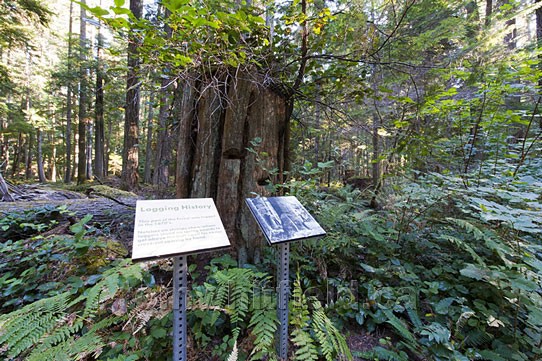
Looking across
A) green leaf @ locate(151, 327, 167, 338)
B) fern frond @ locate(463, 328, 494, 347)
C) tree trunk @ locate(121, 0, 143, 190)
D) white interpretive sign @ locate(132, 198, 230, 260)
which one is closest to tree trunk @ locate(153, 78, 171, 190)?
tree trunk @ locate(121, 0, 143, 190)

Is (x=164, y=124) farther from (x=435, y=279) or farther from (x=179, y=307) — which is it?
(x=435, y=279)

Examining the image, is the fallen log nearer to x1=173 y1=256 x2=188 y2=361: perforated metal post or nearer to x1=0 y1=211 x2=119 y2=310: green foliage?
x1=0 y1=211 x2=119 y2=310: green foliage

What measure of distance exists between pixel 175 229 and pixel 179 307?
0.46 meters

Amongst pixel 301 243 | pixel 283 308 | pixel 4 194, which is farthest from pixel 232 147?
pixel 4 194

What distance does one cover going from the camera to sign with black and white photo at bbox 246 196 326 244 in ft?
5.19

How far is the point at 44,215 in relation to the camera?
383 centimetres

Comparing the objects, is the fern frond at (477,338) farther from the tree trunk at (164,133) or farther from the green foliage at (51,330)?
the tree trunk at (164,133)

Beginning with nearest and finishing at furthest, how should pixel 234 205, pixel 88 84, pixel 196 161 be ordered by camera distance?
pixel 234 205 → pixel 196 161 → pixel 88 84

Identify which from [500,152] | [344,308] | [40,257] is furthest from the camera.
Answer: [500,152]

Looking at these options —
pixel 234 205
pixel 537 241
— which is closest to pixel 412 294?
pixel 537 241

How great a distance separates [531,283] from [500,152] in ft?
9.91

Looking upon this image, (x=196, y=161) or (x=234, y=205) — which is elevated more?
(x=196, y=161)

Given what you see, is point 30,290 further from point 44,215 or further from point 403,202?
point 403,202

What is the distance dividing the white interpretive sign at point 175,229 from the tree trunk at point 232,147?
131 cm
